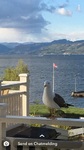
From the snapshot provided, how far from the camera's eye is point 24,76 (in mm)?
5434

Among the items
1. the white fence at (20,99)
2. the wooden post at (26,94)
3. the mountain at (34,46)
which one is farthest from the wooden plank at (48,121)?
the mountain at (34,46)

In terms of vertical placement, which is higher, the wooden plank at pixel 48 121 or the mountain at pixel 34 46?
the mountain at pixel 34 46

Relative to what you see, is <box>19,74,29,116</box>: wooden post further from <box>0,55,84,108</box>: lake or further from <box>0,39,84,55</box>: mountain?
<box>0,39,84,55</box>: mountain

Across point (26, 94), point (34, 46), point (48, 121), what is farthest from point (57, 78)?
point (48, 121)

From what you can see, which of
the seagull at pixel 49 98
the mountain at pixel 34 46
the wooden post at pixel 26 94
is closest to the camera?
the seagull at pixel 49 98

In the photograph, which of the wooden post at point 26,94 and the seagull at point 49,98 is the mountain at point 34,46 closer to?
the wooden post at point 26,94

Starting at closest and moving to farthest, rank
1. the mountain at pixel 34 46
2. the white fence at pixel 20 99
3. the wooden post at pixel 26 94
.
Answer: the white fence at pixel 20 99 → the wooden post at pixel 26 94 → the mountain at pixel 34 46

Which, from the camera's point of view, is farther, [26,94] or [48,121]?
[26,94]

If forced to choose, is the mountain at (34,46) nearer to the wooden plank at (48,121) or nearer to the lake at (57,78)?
the lake at (57,78)

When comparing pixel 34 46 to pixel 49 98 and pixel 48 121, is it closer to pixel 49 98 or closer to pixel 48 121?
pixel 49 98

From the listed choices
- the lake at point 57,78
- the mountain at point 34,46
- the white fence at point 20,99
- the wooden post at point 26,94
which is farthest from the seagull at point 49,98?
the mountain at point 34,46

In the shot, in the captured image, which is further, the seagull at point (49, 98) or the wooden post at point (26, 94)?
the wooden post at point (26, 94)

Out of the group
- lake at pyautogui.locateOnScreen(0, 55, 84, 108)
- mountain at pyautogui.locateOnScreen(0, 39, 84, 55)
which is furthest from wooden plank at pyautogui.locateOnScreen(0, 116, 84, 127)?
mountain at pyautogui.locateOnScreen(0, 39, 84, 55)

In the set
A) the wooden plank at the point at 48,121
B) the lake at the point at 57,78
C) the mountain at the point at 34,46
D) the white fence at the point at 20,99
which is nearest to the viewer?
the wooden plank at the point at 48,121
